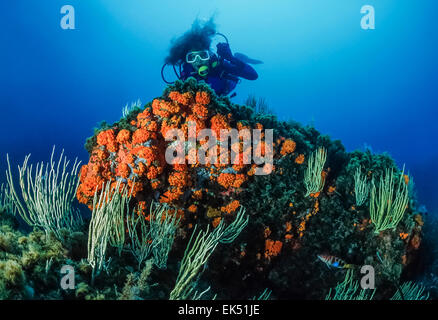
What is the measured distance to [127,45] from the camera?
76.6 metres

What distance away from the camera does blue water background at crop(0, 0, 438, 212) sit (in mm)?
44750

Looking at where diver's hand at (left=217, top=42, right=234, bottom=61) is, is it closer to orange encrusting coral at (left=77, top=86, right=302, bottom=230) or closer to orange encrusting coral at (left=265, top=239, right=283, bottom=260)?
orange encrusting coral at (left=77, top=86, right=302, bottom=230)

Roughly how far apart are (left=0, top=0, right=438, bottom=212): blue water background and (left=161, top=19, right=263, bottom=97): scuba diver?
26482 millimetres

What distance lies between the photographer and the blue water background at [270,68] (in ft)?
147

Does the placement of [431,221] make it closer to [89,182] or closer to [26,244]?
[89,182]

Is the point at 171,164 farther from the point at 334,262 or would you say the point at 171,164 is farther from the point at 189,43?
the point at 189,43

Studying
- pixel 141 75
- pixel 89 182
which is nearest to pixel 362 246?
pixel 89 182

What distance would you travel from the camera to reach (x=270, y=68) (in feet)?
285

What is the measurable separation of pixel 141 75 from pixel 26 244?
81.2 metres

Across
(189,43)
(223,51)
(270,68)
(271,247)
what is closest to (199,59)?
(189,43)

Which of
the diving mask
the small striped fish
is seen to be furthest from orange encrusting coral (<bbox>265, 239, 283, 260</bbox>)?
the diving mask

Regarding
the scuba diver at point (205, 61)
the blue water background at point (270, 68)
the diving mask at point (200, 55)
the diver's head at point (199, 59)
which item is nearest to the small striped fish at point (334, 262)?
the scuba diver at point (205, 61)

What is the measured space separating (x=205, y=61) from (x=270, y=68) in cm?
8854

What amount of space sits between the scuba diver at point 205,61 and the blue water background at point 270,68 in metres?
26.5
